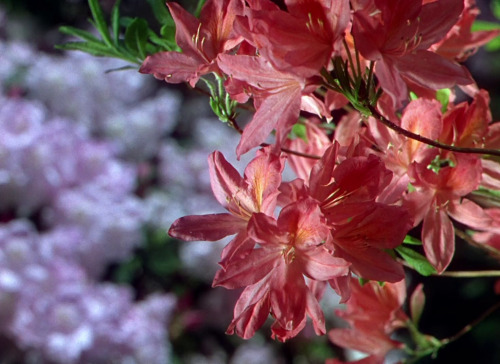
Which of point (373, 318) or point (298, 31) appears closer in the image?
point (298, 31)

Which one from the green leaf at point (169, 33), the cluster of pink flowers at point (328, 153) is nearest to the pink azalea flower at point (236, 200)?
the cluster of pink flowers at point (328, 153)

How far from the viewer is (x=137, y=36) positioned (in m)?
0.51

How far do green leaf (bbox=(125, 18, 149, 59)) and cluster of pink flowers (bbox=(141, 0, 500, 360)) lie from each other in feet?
0.32

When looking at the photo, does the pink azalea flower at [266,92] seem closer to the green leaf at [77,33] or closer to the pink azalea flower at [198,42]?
the pink azalea flower at [198,42]

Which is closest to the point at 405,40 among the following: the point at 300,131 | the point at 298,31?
the point at 298,31

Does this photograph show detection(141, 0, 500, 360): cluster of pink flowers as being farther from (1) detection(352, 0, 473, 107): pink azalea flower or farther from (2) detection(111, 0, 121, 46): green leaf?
(2) detection(111, 0, 121, 46): green leaf

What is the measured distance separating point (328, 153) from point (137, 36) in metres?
0.21

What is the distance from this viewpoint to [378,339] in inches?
22.2

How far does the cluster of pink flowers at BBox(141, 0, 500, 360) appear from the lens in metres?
0.35

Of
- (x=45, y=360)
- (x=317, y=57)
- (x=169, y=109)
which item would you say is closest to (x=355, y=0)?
(x=317, y=57)

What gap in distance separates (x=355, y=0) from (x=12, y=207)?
107 cm

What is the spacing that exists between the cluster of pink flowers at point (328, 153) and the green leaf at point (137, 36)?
10cm

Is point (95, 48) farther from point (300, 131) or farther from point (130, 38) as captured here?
point (300, 131)

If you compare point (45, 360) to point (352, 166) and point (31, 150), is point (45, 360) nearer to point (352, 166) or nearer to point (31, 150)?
point (31, 150)
